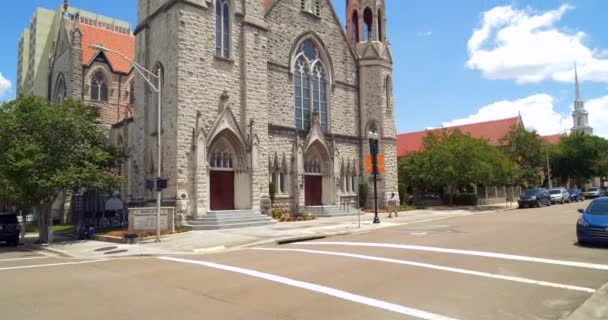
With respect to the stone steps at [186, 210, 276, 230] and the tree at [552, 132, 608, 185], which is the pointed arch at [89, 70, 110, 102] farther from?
the tree at [552, 132, 608, 185]

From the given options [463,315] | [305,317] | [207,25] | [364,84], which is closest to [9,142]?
[207,25]

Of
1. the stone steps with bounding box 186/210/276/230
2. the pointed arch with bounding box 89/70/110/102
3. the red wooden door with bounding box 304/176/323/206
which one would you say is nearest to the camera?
the stone steps with bounding box 186/210/276/230

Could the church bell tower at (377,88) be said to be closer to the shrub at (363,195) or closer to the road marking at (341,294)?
the shrub at (363,195)

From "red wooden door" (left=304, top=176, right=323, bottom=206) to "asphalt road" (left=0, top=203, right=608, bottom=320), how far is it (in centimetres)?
1634

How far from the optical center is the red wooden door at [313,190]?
30953 millimetres

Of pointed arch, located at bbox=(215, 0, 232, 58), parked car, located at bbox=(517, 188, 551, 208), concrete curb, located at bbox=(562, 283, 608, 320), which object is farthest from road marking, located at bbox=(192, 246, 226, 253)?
parked car, located at bbox=(517, 188, 551, 208)

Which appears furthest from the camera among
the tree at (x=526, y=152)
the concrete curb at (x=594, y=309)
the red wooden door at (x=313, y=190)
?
the tree at (x=526, y=152)

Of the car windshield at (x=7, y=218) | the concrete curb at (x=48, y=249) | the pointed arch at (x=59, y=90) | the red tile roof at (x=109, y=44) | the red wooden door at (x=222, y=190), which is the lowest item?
the concrete curb at (x=48, y=249)

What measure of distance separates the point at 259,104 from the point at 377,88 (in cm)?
1152

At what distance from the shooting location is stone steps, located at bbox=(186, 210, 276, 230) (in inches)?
883

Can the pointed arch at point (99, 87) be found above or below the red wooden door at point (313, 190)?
above

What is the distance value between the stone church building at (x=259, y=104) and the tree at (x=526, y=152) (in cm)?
2529

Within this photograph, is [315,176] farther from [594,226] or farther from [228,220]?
[594,226]

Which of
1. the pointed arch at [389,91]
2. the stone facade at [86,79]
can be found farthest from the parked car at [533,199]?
the stone facade at [86,79]
